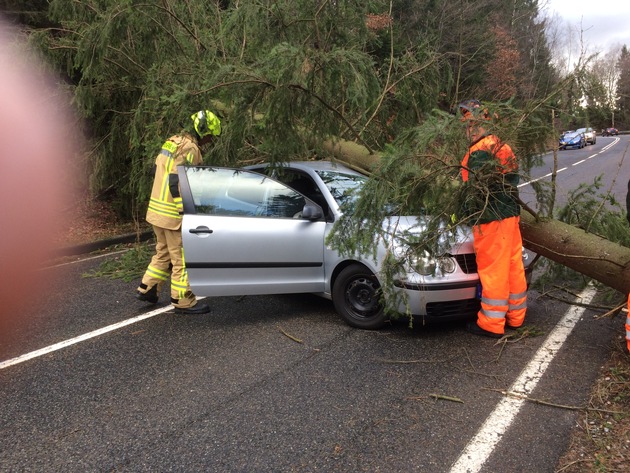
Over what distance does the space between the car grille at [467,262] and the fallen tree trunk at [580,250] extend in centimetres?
62

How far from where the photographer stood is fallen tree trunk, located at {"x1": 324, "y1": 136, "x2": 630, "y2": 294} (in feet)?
13.4

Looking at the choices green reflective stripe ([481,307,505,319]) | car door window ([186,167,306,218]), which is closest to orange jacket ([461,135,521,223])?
green reflective stripe ([481,307,505,319])

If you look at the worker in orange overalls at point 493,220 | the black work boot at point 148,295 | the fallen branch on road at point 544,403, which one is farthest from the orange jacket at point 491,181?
the black work boot at point 148,295

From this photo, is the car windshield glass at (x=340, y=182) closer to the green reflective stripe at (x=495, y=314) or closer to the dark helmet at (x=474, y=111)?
the dark helmet at (x=474, y=111)

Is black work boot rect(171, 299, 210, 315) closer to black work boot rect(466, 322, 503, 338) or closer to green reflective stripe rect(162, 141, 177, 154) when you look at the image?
green reflective stripe rect(162, 141, 177, 154)

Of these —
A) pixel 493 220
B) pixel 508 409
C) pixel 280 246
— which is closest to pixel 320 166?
pixel 280 246

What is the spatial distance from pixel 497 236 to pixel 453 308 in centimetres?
68

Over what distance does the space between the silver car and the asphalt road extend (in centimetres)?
35

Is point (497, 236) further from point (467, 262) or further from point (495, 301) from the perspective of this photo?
point (495, 301)

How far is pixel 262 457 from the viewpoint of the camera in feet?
9.32

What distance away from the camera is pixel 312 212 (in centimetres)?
463

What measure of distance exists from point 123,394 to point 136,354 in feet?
2.29

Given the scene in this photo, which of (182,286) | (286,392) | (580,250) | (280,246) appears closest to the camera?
(286,392)

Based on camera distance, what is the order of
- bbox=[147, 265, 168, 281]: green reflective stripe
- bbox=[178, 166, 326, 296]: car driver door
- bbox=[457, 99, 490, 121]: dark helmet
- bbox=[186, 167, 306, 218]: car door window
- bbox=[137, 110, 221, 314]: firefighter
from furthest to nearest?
1. bbox=[147, 265, 168, 281]: green reflective stripe
2. bbox=[137, 110, 221, 314]: firefighter
3. bbox=[186, 167, 306, 218]: car door window
4. bbox=[178, 166, 326, 296]: car driver door
5. bbox=[457, 99, 490, 121]: dark helmet
